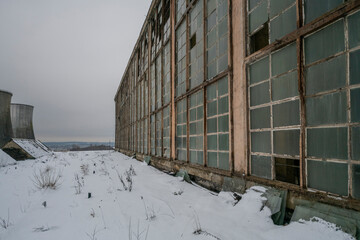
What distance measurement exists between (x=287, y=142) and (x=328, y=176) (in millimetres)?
819

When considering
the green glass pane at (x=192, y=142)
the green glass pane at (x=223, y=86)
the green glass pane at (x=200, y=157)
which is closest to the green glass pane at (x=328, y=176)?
the green glass pane at (x=223, y=86)

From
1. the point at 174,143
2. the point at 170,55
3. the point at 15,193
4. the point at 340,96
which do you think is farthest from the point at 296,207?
the point at 170,55

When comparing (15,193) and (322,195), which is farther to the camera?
(15,193)

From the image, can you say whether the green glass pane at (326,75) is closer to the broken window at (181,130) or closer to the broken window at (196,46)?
the broken window at (196,46)

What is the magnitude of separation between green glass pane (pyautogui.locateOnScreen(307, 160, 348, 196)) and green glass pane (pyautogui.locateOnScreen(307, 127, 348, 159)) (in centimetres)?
13

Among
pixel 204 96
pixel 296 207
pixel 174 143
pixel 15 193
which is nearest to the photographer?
pixel 296 207

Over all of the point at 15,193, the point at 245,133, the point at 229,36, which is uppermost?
the point at 229,36

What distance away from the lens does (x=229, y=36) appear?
5.10m

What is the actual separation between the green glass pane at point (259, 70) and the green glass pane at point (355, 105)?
62.8 inches

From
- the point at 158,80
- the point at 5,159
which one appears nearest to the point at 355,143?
the point at 158,80

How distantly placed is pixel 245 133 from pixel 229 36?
8.52 ft

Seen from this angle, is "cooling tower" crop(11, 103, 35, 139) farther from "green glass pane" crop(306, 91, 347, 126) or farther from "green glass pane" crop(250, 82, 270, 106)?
"green glass pane" crop(306, 91, 347, 126)

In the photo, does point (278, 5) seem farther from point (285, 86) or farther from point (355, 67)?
point (355, 67)

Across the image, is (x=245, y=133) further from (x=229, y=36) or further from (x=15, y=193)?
(x=15, y=193)
